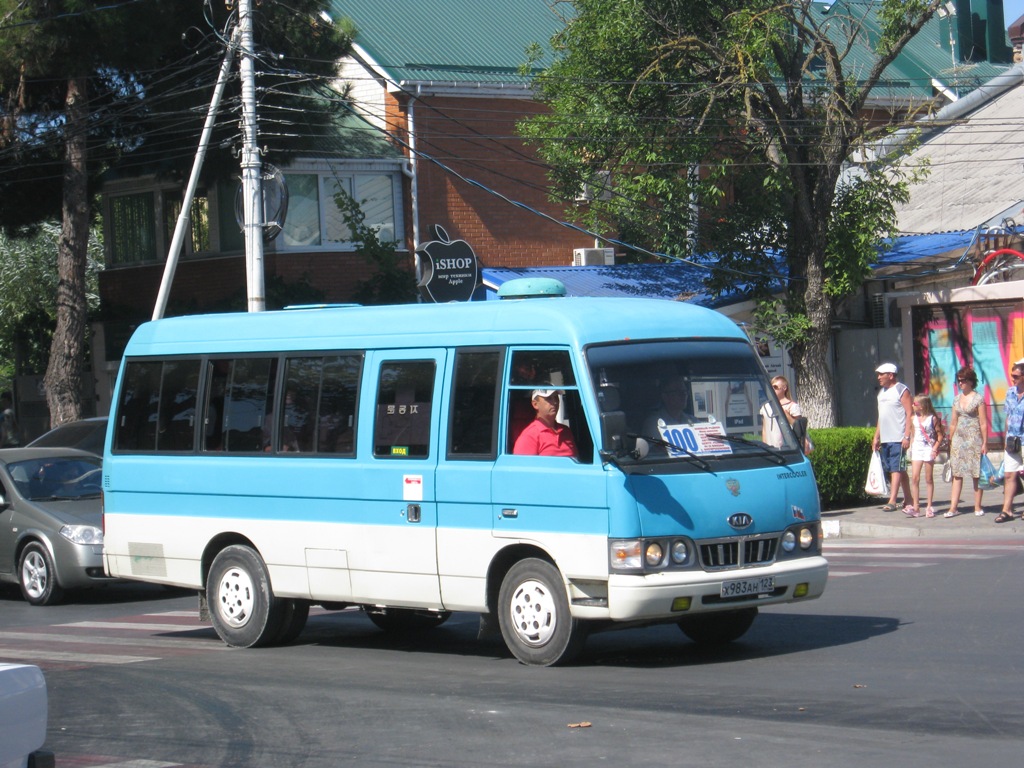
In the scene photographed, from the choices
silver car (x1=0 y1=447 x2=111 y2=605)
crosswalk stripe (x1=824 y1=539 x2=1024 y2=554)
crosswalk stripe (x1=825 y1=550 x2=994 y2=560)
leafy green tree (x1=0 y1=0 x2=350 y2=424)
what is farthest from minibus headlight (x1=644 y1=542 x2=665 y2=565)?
leafy green tree (x1=0 y1=0 x2=350 y2=424)

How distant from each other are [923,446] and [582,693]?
10846 millimetres

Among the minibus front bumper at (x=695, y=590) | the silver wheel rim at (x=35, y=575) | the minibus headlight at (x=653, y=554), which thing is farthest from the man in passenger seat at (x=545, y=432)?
the silver wheel rim at (x=35, y=575)

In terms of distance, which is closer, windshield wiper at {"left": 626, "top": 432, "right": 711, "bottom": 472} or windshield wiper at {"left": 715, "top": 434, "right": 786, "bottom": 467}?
windshield wiper at {"left": 626, "top": 432, "right": 711, "bottom": 472}

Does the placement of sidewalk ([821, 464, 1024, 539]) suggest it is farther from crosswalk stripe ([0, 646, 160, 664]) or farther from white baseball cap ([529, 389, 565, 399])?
crosswalk stripe ([0, 646, 160, 664])

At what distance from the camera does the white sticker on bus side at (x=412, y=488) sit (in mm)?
10070

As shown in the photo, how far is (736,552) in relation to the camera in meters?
9.31

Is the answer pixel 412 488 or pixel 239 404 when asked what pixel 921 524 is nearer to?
pixel 412 488

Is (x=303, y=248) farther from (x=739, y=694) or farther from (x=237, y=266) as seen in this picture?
(x=739, y=694)

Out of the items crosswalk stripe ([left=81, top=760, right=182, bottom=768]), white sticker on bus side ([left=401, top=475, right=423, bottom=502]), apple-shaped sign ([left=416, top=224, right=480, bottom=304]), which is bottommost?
crosswalk stripe ([left=81, top=760, right=182, bottom=768])

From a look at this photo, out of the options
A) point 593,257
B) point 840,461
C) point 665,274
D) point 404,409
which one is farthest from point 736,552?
point 593,257

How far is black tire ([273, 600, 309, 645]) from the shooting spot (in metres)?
11.3

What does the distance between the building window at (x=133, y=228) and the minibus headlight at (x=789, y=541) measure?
25382mm

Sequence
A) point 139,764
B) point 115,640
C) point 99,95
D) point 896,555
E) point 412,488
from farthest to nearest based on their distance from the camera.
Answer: point 99,95
point 896,555
point 115,640
point 412,488
point 139,764

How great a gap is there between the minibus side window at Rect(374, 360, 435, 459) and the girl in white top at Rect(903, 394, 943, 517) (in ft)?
31.9
